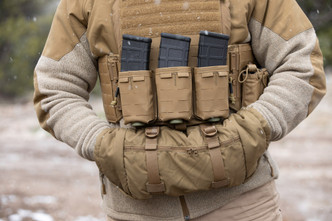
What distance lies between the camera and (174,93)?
1.77 m

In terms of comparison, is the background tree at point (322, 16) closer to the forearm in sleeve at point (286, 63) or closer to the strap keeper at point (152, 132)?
the forearm in sleeve at point (286, 63)

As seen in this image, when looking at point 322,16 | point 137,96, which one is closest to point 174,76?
point 137,96

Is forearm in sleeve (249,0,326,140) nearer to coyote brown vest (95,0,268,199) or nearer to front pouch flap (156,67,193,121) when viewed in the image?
coyote brown vest (95,0,268,199)

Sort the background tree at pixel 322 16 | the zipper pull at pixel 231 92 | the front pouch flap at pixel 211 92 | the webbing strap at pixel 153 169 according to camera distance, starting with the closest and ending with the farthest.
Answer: the webbing strap at pixel 153 169 < the front pouch flap at pixel 211 92 < the zipper pull at pixel 231 92 < the background tree at pixel 322 16

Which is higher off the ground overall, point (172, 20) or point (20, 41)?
point (172, 20)

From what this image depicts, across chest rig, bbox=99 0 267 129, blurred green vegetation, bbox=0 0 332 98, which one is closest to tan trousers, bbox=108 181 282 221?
chest rig, bbox=99 0 267 129

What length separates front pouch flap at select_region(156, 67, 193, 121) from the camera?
1.76 m

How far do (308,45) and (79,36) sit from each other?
0.96m

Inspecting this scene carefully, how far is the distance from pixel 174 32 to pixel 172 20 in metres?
0.05

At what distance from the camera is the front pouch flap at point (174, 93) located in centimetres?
176

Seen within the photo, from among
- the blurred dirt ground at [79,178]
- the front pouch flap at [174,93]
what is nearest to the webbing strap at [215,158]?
the front pouch flap at [174,93]

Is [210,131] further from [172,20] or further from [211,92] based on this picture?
[172,20]

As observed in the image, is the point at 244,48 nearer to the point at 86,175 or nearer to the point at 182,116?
the point at 182,116

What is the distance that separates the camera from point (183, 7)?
1865 mm
